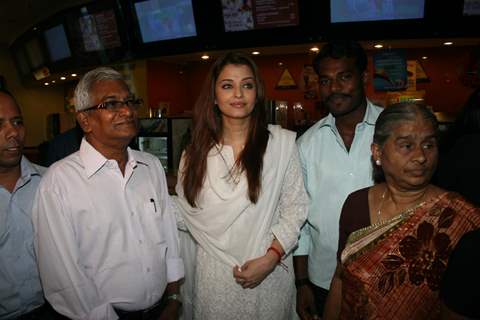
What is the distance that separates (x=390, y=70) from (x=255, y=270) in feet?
11.1

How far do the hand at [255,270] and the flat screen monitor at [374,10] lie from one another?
2381mm

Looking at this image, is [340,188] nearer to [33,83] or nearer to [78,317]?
[78,317]

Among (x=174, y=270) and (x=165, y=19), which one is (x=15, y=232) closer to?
(x=174, y=270)

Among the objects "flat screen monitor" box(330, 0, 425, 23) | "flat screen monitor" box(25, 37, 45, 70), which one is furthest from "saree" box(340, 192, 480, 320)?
"flat screen monitor" box(25, 37, 45, 70)

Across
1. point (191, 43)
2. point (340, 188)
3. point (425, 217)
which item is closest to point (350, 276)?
point (425, 217)

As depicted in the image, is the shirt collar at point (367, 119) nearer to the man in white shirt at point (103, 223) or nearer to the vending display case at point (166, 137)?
the man in white shirt at point (103, 223)

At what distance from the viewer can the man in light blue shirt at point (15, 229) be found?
5.29ft

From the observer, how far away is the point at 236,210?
5.59 feet

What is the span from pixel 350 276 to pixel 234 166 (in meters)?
0.67

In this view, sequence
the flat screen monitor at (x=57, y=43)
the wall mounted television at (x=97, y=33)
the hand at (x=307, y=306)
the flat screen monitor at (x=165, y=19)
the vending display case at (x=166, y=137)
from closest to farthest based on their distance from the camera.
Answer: the hand at (x=307, y=306) < the vending display case at (x=166, y=137) < the flat screen monitor at (x=165, y=19) < the wall mounted television at (x=97, y=33) < the flat screen monitor at (x=57, y=43)

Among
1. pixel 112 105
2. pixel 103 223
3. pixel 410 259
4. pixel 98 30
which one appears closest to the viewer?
pixel 410 259

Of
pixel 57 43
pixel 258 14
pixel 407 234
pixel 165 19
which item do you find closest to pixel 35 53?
pixel 57 43

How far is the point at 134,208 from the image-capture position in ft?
5.41

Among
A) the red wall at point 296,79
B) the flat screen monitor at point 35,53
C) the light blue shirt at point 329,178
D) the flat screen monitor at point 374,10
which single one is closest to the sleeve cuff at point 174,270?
Result: the light blue shirt at point 329,178
